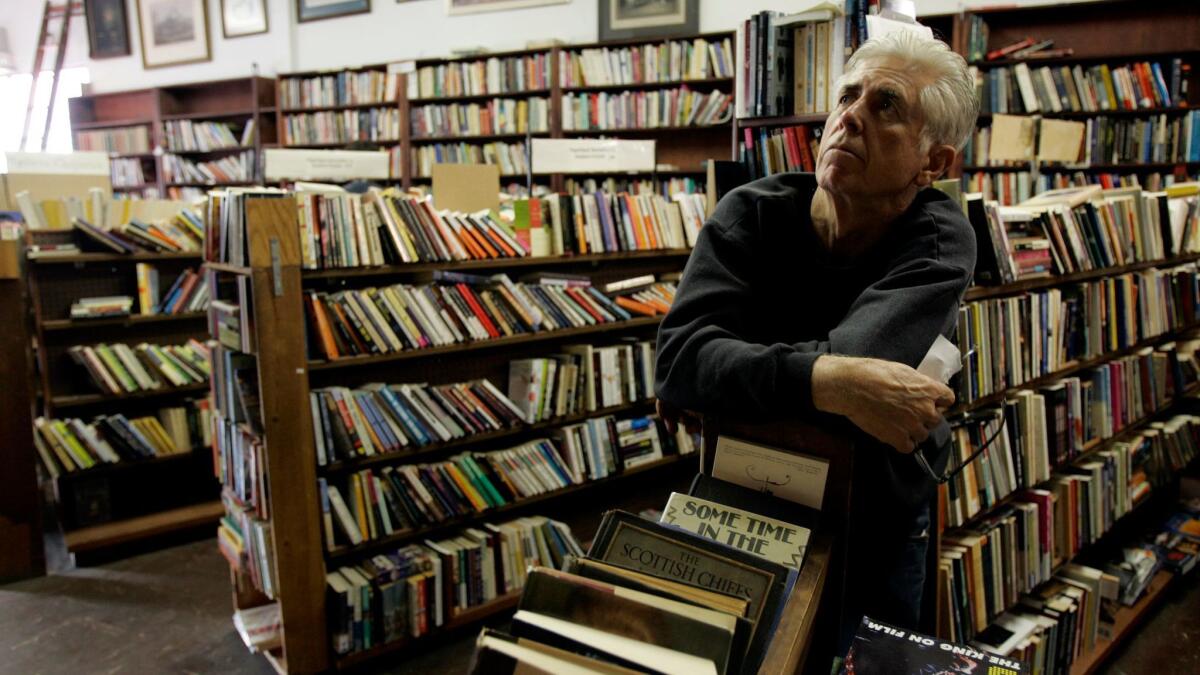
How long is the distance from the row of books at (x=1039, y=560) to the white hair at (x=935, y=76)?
1184 millimetres

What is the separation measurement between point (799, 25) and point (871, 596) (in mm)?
1199

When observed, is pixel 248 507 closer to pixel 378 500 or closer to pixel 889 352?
pixel 378 500

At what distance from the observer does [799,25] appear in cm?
175

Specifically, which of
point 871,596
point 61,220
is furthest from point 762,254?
point 61,220

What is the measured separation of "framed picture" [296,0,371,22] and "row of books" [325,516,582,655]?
21.4 ft

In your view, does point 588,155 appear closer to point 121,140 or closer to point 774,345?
point 774,345

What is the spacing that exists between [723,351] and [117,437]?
344 cm

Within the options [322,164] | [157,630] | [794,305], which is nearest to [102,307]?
[322,164]

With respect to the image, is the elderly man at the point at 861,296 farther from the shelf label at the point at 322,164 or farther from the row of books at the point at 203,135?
the row of books at the point at 203,135

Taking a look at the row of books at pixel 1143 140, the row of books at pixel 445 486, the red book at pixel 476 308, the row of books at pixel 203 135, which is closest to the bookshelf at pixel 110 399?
the row of books at pixel 445 486

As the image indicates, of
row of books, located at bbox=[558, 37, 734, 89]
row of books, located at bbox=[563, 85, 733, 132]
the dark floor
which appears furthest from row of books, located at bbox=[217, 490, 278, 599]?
row of books, located at bbox=[558, 37, 734, 89]

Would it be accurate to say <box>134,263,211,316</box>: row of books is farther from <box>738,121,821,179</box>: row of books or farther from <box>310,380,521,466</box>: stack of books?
<box>738,121,821,179</box>: row of books

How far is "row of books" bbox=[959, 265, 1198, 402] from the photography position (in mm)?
1985

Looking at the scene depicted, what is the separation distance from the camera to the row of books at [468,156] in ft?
22.7
